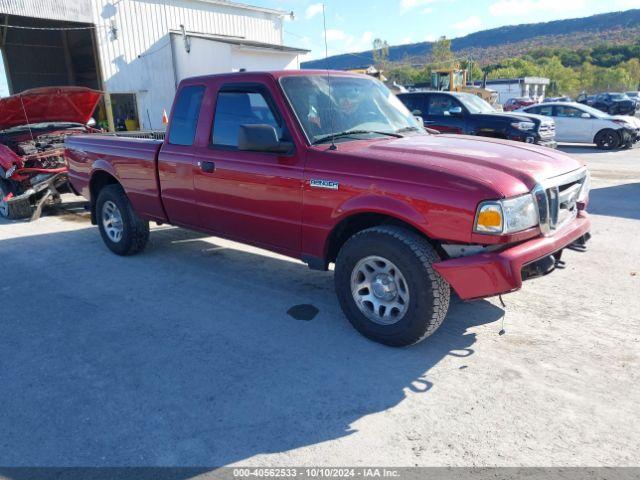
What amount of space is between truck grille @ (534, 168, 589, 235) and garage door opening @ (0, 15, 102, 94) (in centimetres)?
2294

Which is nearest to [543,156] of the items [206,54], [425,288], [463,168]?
[463,168]

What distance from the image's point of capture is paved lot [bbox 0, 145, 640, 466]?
2652 millimetres

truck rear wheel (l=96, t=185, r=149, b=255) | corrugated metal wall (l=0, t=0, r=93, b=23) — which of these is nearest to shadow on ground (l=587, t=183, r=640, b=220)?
truck rear wheel (l=96, t=185, r=149, b=255)

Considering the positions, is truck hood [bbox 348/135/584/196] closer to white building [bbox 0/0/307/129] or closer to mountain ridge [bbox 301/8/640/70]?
white building [bbox 0/0/307/129]

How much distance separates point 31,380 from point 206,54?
18.9m

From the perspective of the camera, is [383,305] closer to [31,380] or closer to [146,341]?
[146,341]

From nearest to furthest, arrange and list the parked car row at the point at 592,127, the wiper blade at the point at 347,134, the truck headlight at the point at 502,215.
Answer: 1. the truck headlight at the point at 502,215
2. the wiper blade at the point at 347,134
3. the parked car row at the point at 592,127

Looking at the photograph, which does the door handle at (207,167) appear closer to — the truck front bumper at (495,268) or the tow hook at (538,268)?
the truck front bumper at (495,268)

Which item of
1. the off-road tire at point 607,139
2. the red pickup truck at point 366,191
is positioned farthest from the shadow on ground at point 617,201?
the off-road tire at point 607,139

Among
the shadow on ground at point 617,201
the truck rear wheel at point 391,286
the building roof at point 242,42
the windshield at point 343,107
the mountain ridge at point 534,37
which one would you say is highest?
the mountain ridge at point 534,37

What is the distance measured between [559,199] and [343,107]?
1.91 metres

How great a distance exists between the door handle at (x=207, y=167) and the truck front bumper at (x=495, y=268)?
2359mm

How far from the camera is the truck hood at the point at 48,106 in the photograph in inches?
321

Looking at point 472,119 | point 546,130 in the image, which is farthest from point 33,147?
point 546,130
